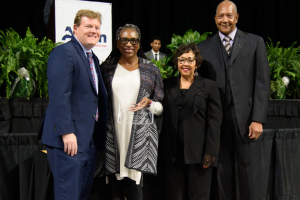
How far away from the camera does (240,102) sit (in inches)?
100

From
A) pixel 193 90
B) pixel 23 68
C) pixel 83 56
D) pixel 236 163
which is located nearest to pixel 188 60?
pixel 193 90

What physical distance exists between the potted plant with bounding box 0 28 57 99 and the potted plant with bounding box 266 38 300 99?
8.01ft

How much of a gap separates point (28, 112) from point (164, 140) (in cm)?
128

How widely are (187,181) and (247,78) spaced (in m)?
0.96

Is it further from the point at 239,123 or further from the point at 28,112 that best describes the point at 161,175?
the point at 28,112

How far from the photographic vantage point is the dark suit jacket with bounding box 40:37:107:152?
6.17ft

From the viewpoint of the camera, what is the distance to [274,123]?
3561 millimetres

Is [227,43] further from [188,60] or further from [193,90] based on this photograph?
[193,90]

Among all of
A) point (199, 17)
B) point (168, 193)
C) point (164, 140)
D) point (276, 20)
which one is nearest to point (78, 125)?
point (164, 140)

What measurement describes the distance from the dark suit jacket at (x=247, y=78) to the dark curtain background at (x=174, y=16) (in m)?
4.53

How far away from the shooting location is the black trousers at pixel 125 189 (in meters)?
2.34

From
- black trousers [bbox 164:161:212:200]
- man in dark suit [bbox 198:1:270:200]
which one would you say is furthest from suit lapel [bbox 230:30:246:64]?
black trousers [bbox 164:161:212:200]

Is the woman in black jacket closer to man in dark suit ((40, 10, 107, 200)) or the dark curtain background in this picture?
man in dark suit ((40, 10, 107, 200))

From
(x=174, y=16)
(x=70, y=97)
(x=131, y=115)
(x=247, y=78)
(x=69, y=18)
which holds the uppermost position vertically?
(x=174, y=16)
